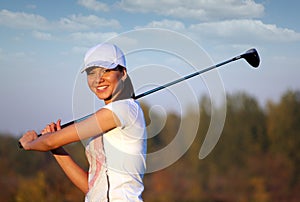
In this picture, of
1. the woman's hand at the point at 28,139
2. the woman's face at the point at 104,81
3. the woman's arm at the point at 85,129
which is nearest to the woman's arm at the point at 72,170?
the woman's hand at the point at 28,139

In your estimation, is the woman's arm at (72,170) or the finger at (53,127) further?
the woman's arm at (72,170)

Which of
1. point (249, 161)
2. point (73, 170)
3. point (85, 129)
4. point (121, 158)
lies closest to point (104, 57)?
point (85, 129)

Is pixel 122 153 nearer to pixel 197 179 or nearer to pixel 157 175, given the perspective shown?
pixel 157 175

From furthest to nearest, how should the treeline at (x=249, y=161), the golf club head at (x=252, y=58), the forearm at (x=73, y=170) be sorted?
the treeline at (x=249, y=161)
the golf club head at (x=252, y=58)
the forearm at (x=73, y=170)

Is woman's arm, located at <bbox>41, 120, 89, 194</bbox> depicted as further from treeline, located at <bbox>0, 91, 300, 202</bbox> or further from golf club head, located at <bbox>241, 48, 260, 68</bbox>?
treeline, located at <bbox>0, 91, 300, 202</bbox>

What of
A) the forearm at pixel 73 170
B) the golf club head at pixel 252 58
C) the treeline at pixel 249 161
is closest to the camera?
the forearm at pixel 73 170

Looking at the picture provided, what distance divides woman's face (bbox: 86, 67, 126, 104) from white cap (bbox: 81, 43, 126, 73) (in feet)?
0.09

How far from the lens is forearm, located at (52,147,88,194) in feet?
8.53

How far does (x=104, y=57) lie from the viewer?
7.69 feet

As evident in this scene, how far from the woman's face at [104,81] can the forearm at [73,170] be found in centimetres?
41

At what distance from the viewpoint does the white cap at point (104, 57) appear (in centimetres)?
233

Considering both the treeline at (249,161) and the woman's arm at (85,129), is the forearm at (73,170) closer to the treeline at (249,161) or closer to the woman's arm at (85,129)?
the woman's arm at (85,129)

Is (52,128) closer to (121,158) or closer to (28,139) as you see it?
(28,139)

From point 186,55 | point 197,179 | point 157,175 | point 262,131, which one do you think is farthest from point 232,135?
point 186,55
